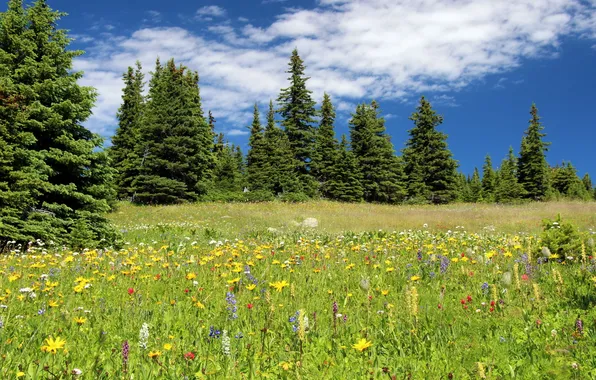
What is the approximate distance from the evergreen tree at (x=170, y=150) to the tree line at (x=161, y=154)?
127 millimetres

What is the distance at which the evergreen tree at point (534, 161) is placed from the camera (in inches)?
1825

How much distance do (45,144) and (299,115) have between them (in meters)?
33.5

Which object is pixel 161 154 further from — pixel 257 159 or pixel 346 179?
pixel 346 179

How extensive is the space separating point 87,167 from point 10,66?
4.12 metres

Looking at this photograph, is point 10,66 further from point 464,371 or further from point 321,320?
point 464,371

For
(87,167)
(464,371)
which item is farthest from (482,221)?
(464,371)

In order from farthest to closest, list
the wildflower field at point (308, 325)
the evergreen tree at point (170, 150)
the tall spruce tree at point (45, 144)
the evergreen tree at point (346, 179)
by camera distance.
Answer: the evergreen tree at point (346, 179)
the evergreen tree at point (170, 150)
the tall spruce tree at point (45, 144)
the wildflower field at point (308, 325)

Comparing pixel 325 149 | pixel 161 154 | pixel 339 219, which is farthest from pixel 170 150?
pixel 339 219

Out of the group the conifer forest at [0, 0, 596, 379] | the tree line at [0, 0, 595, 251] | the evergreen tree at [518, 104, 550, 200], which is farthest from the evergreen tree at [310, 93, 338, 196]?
the evergreen tree at [518, 104, 550, 200]

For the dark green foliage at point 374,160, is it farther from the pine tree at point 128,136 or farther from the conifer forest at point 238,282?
the pine tree at point 128,136

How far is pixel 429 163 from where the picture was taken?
146 ft

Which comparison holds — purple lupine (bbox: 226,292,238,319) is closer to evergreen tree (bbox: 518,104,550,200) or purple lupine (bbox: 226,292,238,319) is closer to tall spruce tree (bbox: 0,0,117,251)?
tall spruce tree (bbox: 0,0,117,251)

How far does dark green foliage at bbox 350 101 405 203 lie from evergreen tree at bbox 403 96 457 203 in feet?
5.58

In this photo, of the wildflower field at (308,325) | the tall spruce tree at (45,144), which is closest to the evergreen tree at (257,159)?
the tall spruce tree at (45,144)
